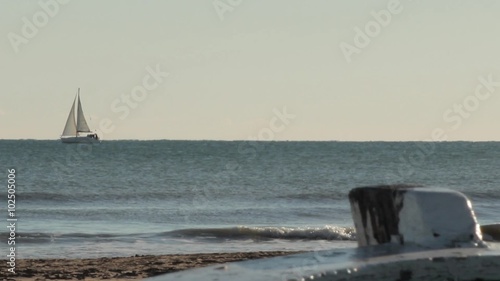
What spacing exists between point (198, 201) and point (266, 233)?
39.9 feet

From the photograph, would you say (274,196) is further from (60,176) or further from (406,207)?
(406,207)

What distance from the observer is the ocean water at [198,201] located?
18.1 meters

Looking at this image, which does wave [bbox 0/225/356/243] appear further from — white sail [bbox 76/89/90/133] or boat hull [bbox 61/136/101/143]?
boat hull [bbox 61/136/101/143]

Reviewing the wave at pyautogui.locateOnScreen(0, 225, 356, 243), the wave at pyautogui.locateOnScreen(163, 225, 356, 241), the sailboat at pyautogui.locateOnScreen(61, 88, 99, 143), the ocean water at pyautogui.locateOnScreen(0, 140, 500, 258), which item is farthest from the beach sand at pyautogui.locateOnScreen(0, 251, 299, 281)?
the sailboat at pyautogui.locateOnScreen(61, 88, 99, 143)

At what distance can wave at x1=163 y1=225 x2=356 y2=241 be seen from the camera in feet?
62.9

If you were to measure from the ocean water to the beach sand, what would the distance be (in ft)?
6.95

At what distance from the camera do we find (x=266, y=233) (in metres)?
19.5

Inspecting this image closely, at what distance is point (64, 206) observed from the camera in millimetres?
28766

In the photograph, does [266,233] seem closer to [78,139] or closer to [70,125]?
[70,125]

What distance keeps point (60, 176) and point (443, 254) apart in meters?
43.1

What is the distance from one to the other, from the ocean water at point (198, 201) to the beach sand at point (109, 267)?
6.95 feet

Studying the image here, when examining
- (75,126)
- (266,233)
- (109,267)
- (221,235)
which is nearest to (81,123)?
(75,126)

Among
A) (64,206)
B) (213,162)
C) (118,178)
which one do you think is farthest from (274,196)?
(213,162)

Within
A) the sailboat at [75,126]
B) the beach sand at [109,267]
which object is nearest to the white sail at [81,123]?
the sailboat at [75,126]
